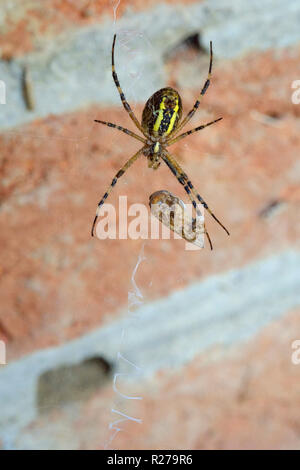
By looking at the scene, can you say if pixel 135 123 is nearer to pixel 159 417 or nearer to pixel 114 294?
pixel 114 294

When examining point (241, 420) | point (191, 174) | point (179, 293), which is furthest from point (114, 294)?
point (241, 420)

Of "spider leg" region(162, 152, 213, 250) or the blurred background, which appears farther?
"spider leg" region(162, 152, 213, 250)

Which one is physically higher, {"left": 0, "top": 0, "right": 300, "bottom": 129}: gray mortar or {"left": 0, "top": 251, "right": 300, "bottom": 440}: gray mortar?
{"left": 0, "top": 0, "right": 300, "bottom": 129}: gray mortar

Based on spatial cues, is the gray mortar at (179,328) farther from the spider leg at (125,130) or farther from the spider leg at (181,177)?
the spider leg at (125,130)

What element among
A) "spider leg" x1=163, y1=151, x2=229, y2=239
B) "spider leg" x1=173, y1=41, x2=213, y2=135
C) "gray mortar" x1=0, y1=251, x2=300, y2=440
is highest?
"spider leg" x1=173, y1=41, x2=213, y2=135

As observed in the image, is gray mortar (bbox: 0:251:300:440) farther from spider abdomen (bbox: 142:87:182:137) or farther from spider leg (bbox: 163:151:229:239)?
spider abdomen (bbox: 142:87:182:137)

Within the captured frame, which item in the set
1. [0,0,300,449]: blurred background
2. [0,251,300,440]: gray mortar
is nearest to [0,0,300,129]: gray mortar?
[0,0,300,449]: blurred background

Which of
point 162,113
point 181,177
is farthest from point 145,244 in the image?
point 162,113
